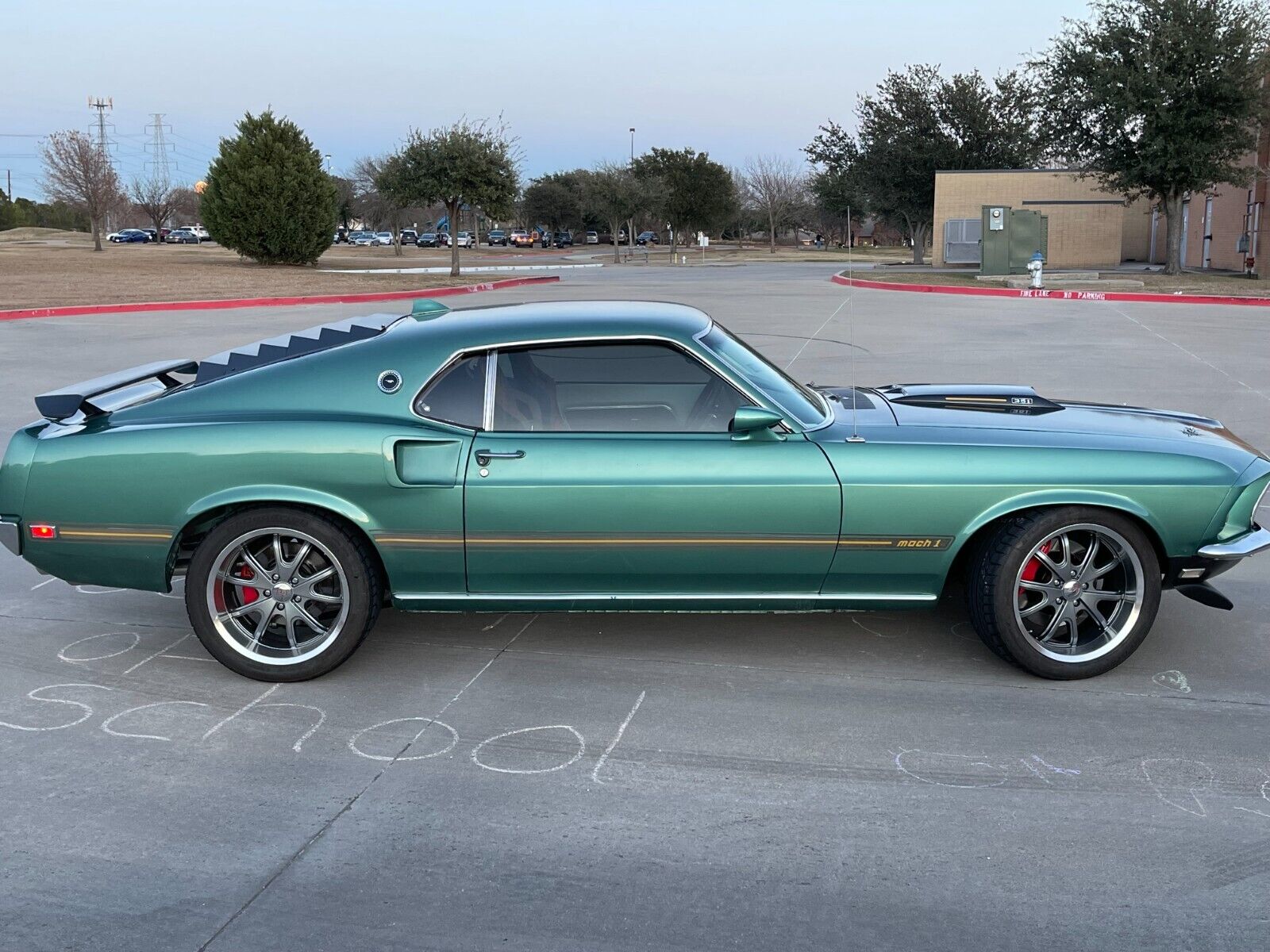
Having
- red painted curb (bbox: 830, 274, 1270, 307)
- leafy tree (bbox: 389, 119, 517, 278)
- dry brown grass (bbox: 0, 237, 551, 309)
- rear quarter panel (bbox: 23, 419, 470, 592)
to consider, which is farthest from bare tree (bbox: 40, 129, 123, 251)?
rear quarter panel (bbox: 23, 419, 470, 592)

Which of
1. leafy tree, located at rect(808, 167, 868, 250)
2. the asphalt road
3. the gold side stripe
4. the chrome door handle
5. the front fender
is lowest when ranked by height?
the asphalt road

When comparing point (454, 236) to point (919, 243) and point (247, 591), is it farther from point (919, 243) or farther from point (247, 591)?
point (247, 591)

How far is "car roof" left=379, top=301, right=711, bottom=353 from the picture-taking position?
4672mm

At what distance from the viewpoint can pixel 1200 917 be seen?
3070 mm

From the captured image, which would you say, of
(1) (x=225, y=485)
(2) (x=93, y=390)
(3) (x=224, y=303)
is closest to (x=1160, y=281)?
(3) (x=224, y=303)

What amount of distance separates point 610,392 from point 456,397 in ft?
2.67

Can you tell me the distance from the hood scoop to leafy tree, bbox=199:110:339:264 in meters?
39.0

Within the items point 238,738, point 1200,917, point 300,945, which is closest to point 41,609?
point 238,738

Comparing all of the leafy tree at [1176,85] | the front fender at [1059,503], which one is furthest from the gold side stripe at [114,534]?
the leafy tree at [1176,85]

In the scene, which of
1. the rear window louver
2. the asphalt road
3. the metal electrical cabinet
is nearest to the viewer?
the asphalt road

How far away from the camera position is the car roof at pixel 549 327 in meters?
4.67

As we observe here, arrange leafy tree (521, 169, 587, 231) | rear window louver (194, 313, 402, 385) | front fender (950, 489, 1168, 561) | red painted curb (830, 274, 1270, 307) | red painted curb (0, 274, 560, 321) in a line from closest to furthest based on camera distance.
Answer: front fender (950, 489, 1168, 561), rear window louver (194, 313, 402, 385), red painted curb (0, 274, 560, 321), red painted curb (830, 274, 1270, 307), leafy tree (521, 169, 587, 231)

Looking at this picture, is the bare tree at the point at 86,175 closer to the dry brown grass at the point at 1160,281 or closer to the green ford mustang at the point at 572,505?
the dry brown grass at the point at 1160,281

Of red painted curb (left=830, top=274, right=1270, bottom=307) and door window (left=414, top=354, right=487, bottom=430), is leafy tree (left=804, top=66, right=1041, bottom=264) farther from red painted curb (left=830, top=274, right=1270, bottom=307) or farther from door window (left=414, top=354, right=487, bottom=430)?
door window (left=414, top=354, right=487, bottom=430)
